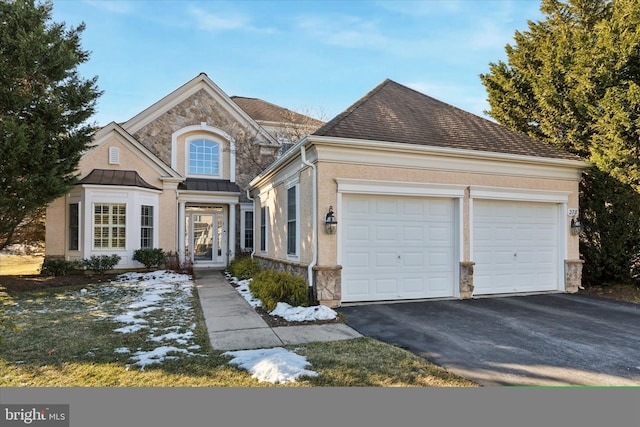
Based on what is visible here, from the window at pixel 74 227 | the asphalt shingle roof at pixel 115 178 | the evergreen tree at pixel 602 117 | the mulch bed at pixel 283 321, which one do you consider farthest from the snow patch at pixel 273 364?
the window at pixel 74 227

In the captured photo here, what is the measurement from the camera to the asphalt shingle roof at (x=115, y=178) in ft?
42.2

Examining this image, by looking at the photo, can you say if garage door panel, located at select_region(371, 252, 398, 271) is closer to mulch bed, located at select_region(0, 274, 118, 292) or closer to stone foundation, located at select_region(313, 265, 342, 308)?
stone foundation, located at select_region(313, 265, 342, 308)

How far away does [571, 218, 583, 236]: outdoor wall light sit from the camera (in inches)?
387

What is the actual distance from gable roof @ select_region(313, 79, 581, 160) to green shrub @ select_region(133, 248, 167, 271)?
8.37 m

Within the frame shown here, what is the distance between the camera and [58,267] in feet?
40.8

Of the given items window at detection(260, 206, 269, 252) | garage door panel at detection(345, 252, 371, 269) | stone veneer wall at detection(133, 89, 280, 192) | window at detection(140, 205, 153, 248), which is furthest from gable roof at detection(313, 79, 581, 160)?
window at detection(140, 205, 153, 248)

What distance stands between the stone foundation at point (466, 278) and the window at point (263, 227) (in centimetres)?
667

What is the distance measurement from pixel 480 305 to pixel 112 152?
1299 centimetres

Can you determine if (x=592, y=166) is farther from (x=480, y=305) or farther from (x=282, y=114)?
(x=282, y=114)

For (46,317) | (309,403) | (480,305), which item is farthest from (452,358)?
(46,317)

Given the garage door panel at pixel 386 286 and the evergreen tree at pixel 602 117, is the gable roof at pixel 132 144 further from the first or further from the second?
the evergreen tree at pixel 602 117

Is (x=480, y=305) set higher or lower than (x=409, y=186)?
lower

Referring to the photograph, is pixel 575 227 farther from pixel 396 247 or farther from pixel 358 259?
pixel 358 259

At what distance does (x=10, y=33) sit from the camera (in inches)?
429
